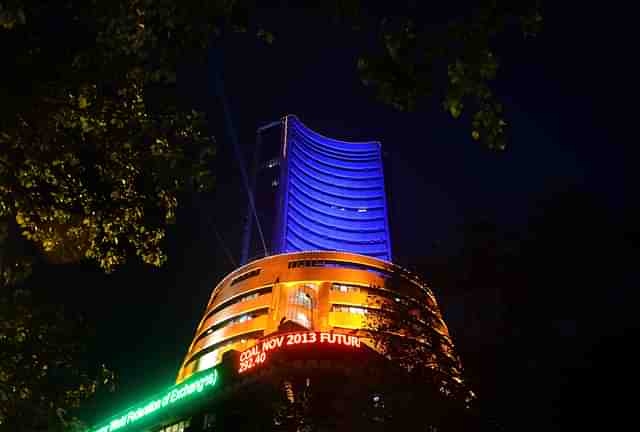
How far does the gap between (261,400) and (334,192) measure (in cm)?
7418

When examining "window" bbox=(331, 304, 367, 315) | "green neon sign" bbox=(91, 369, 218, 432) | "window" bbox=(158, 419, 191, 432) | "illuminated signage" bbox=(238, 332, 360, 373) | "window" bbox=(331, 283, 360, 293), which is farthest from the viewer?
"window" bbox=(331, 283, 360, 293)

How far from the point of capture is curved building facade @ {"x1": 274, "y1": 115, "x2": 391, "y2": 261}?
9456 centimetres

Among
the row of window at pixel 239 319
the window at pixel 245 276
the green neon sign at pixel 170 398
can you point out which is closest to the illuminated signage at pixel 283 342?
the green neon sign at pixel 170 398

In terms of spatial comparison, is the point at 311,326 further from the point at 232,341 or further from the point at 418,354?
the point at 418,354

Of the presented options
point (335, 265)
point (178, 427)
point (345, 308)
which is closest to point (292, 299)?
point (345, 308)

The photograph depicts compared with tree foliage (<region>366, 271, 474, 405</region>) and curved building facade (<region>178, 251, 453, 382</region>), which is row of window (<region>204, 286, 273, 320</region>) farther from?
tree foliage (<region>366, 271, 474, 405</region>)

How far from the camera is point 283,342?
39.3 meters

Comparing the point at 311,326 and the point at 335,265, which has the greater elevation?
the point at 335,265

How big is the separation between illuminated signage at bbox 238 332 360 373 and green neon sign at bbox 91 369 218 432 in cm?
290

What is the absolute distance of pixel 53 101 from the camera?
30.6 feet

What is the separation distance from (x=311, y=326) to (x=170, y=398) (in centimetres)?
2142

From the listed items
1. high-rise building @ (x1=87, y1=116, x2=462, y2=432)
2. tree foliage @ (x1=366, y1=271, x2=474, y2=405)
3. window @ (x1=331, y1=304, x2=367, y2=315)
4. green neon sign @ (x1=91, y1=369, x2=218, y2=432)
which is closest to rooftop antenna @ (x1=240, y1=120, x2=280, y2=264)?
high-rise building @ (x1=87, y1=116, x2=462, y2=432)

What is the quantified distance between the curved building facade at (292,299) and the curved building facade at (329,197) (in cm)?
2236

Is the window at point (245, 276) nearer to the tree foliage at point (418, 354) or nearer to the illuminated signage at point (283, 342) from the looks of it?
the illuminated signage at point (283, 342)
